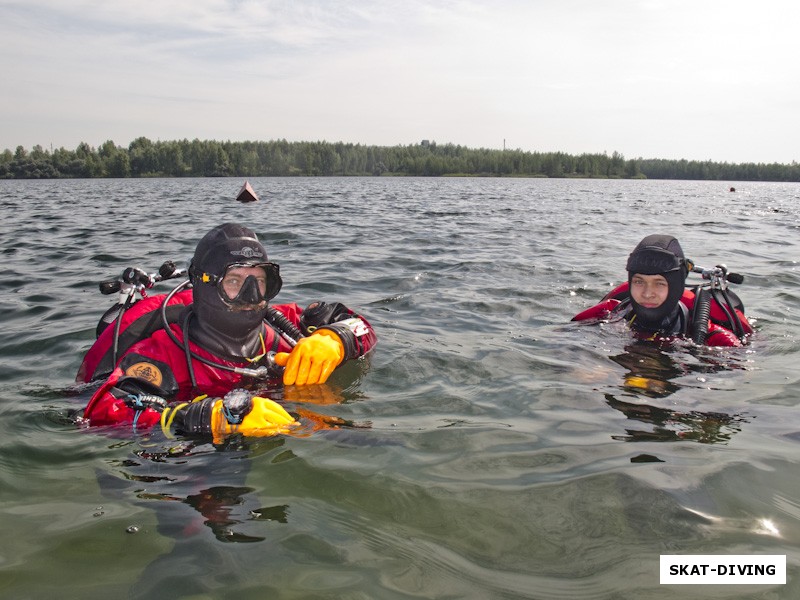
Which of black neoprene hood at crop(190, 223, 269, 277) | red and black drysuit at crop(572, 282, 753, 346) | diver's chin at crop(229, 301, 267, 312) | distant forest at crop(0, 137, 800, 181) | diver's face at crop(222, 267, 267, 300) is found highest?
distant forest at crop(0, 137, 800, 181)

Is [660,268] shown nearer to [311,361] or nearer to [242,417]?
[311,361]

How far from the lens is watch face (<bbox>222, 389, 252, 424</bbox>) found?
3.77m

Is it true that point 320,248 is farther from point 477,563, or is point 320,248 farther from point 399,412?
point 477,563

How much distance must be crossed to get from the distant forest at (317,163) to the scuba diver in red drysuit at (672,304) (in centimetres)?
10312

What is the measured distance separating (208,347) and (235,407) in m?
1.08

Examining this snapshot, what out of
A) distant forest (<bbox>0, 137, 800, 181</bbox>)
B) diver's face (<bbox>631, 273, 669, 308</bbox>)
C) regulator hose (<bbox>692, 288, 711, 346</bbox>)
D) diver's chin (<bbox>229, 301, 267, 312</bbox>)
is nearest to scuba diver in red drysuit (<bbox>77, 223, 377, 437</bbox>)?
diver's chin (<bbox>229, 301, 267, 312</bbox>)

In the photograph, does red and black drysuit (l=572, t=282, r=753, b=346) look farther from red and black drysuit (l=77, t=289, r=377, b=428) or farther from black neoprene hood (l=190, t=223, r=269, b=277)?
black neoprene hood (l=190, t=223, r=269, b=277)

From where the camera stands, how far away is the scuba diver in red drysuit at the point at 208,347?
13.2ft

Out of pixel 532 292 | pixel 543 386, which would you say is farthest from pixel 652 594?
pixel 532 292

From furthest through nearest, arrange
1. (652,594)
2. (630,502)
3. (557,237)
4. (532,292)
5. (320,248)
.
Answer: (557,237) < (320,248) < (532,292) < (630,502) < (652,594)

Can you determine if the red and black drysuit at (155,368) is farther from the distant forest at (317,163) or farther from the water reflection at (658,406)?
the distant forest at (317,163)

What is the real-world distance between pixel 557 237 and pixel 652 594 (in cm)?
1410

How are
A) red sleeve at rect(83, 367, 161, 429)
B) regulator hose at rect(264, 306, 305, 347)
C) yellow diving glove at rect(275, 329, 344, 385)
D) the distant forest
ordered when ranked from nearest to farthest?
red sleeve at rect(83, 367, 161, 429), yellow diving glove at rect(275, 329, 344, 385), regulator hose at rect(264, 306, 305, 347), the distant forest

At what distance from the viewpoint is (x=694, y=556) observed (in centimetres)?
274
